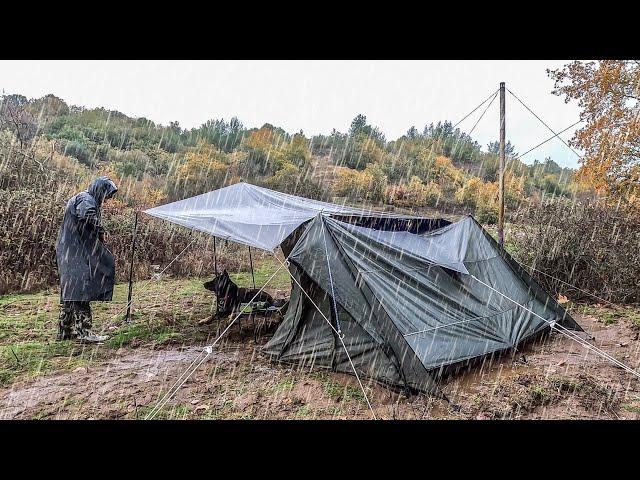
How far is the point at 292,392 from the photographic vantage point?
4801 mm

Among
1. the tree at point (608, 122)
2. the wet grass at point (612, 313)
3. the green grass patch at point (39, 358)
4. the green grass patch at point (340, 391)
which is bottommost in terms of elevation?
the green grass patch at point (39, 358)

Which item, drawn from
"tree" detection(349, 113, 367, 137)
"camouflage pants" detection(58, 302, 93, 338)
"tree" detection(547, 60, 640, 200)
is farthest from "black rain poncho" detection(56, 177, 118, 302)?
"tree" detection(349, 113, 367, 137)

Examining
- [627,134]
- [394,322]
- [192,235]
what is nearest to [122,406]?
[394,322]

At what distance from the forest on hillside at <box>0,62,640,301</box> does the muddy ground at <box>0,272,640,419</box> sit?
242 centimetres

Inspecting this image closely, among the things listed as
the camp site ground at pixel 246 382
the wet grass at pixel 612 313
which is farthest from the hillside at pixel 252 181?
the camp site ground at pixel 246 382

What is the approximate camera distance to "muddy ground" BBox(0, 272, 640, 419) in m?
4.44

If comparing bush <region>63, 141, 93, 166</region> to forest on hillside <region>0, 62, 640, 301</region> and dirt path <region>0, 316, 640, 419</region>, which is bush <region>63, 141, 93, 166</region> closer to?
forest on hillside <region>0, 62, 640, 301</region>

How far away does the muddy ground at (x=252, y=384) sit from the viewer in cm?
444

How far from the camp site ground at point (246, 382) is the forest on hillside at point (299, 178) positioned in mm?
2141

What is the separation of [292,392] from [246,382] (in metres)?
0.53

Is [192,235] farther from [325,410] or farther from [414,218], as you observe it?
[325,410]

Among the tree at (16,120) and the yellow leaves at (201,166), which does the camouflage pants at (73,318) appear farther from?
the yellow leaves at (201,166)

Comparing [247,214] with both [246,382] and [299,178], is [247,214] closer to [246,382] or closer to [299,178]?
[246,382]
